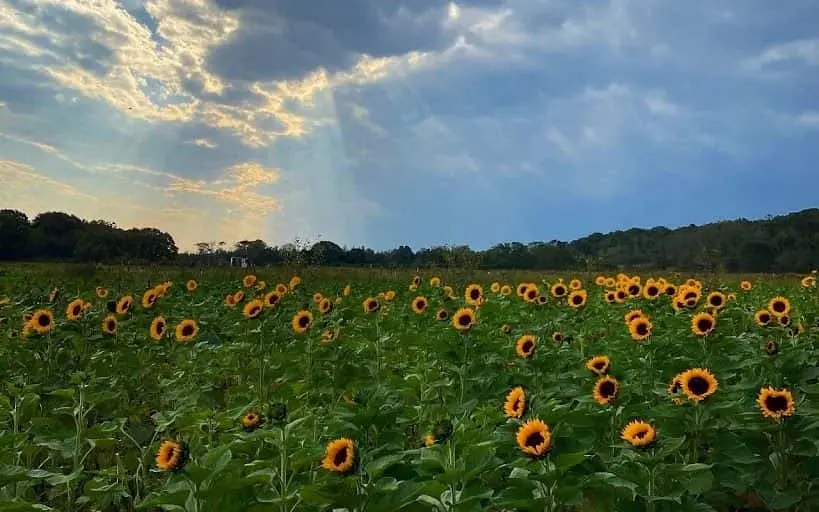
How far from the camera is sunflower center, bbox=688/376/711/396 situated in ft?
9.04

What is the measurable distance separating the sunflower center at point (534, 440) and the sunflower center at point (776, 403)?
1.25m

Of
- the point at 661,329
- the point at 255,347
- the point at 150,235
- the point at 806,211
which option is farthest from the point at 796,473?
the point at 806,211

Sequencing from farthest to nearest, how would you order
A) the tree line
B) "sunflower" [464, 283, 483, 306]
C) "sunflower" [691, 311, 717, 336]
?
the tree line → "sunflower" [464, 283, 483, 306] → "sunflower" [691, 311, 717, 336]

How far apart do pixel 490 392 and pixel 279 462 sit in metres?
1.75

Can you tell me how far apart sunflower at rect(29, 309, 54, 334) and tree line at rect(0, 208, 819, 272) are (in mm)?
8353

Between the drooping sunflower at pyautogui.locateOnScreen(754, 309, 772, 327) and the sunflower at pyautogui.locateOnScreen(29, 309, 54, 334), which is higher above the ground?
the drooping sunflower at pyautogui.locateOnScreen(754, 309, 772, 327)

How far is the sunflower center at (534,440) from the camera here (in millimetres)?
2156

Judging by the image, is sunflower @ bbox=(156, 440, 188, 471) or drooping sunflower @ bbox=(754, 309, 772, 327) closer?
sunflower @ bbox=(156, 440, 188, 471)

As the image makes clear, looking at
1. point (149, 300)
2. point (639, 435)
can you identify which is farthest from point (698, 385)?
point (149, 300)

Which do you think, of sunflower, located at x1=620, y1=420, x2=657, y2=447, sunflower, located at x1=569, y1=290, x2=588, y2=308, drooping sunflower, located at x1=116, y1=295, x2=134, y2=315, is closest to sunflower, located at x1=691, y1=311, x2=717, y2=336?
sunflower, located at x1=620, y1=420, x2=657, y2=447

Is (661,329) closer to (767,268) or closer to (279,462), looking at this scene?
(279,462)

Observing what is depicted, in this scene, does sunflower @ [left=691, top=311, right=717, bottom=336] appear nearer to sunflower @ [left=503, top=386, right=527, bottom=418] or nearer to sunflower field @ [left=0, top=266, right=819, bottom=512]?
sunflower field @ [left=0, top=266, right=819, bottom=512]

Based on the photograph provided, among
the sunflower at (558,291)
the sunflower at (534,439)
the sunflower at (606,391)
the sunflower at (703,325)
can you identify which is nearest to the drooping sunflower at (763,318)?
the sunflower at (703,325)

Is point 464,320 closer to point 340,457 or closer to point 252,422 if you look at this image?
point 252,422
